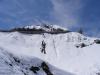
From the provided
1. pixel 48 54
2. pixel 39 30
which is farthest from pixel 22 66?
pixel 39 30

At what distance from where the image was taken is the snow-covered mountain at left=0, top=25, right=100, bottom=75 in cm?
2005

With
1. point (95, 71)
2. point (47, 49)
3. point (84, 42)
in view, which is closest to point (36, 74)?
point (95, 71)

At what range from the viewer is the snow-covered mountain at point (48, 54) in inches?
789

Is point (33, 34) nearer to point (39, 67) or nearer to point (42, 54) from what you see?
point (42, 54)

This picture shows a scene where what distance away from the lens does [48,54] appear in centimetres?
5356

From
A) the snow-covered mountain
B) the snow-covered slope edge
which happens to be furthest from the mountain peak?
the snow-covered slope edge

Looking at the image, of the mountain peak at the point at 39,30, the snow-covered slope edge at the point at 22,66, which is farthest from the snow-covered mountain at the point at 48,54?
the mountain peak at the point at 39,30

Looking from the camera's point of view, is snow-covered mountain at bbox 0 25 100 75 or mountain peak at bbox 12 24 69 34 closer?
snow-covered mountain at bbox 0 25 100 75

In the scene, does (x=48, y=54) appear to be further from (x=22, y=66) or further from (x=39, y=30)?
(x=39, y=30)

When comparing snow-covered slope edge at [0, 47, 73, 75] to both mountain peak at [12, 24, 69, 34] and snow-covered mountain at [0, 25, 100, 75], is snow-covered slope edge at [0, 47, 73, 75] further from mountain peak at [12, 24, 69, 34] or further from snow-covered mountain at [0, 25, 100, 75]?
mountain peak at [12, 24, 69, 34]

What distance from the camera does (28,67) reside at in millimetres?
20562

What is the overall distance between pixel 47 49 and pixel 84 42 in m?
12.9

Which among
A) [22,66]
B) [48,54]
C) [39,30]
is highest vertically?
[39,30]

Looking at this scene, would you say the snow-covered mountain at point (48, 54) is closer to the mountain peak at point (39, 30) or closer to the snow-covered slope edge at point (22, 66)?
the snow-covered slope edge at point (22, 66)
